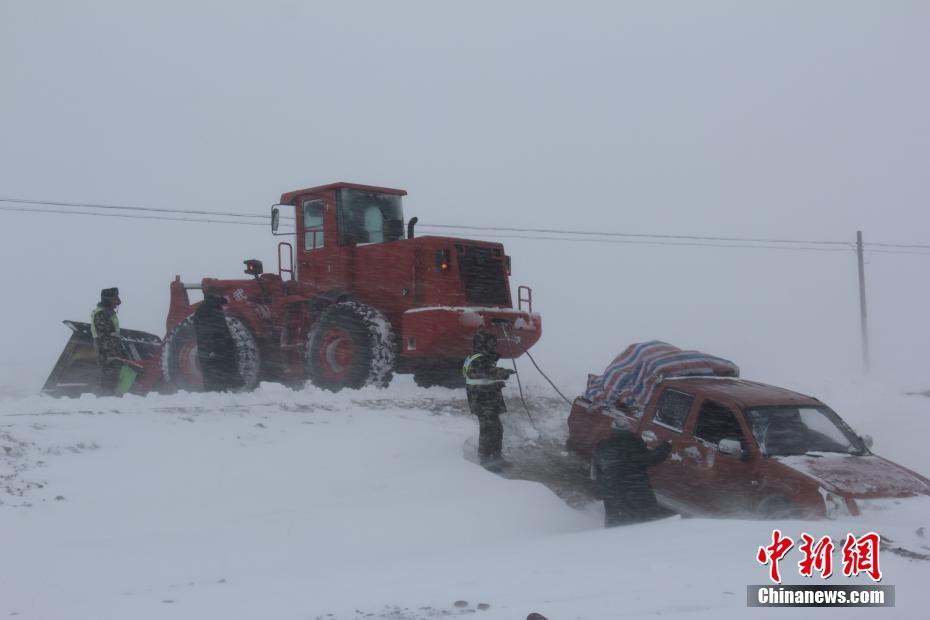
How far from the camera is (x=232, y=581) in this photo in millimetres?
6113

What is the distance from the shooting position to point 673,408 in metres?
9.19

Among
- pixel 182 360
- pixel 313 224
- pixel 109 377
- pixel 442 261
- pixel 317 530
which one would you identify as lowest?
pixel 317 530

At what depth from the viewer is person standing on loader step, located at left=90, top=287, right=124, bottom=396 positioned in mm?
11836

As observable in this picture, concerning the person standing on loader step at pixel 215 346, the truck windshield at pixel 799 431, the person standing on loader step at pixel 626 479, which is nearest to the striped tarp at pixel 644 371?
the truck windshield at pixel 799 431

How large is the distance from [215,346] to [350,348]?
74.8 inches

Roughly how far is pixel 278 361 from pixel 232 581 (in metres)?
A: 7.69

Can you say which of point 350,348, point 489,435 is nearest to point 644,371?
point 489,435

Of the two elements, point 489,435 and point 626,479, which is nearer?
point 626,479

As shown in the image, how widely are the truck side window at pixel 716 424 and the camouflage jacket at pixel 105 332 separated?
7.95 metres

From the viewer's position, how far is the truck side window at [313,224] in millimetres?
13641

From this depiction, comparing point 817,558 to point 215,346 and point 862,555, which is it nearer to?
point 862,555

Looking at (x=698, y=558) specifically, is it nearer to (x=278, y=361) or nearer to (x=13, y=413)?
(x=13, y=413)

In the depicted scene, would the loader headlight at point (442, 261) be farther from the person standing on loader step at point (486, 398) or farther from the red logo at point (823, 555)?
the red logo at point (823, 555)

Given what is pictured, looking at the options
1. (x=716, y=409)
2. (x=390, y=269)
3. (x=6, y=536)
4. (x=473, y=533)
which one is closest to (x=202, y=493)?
(x=6, y=536)
